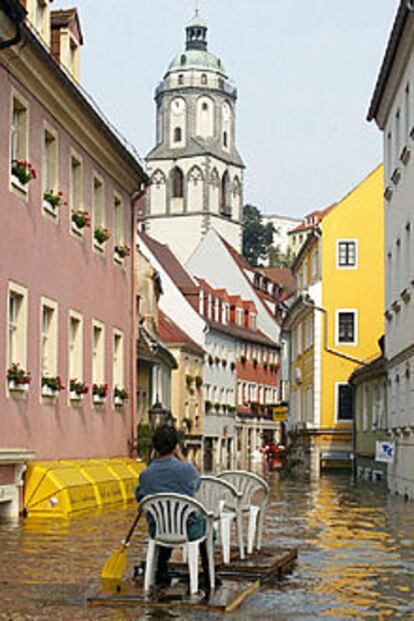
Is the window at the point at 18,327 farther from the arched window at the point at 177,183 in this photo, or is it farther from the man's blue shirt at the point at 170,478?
the arched window at the point at 177,183

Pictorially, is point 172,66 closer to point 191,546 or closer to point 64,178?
point 64,178

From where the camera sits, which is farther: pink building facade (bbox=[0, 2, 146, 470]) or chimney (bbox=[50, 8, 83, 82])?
chimney (bbox=[50, 8, 83, 82])

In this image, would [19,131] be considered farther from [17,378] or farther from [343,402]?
[343,402]

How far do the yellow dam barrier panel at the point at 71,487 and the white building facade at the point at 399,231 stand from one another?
635cm

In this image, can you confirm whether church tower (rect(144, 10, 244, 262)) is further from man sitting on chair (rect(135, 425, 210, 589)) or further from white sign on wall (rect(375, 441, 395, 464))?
man sitting on chair (rect(135, 425, 210, 589))

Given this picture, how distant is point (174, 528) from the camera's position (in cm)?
1046

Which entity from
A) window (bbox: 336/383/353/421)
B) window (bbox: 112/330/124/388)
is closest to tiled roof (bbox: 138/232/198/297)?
window (bbox: 336/383/353/421)

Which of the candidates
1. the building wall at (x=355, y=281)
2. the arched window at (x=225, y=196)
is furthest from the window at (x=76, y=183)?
the arched window at (x=225, y=196)

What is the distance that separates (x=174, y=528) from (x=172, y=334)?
201 ft

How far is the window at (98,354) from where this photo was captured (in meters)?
28.8

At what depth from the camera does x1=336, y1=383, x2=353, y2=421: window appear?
5512 cm

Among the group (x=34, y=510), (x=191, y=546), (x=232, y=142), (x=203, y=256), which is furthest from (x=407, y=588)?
(x=232, y=142)

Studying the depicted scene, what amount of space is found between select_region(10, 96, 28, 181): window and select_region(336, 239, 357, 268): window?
3286 cm

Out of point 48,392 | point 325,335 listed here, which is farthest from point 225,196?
point 48,392
